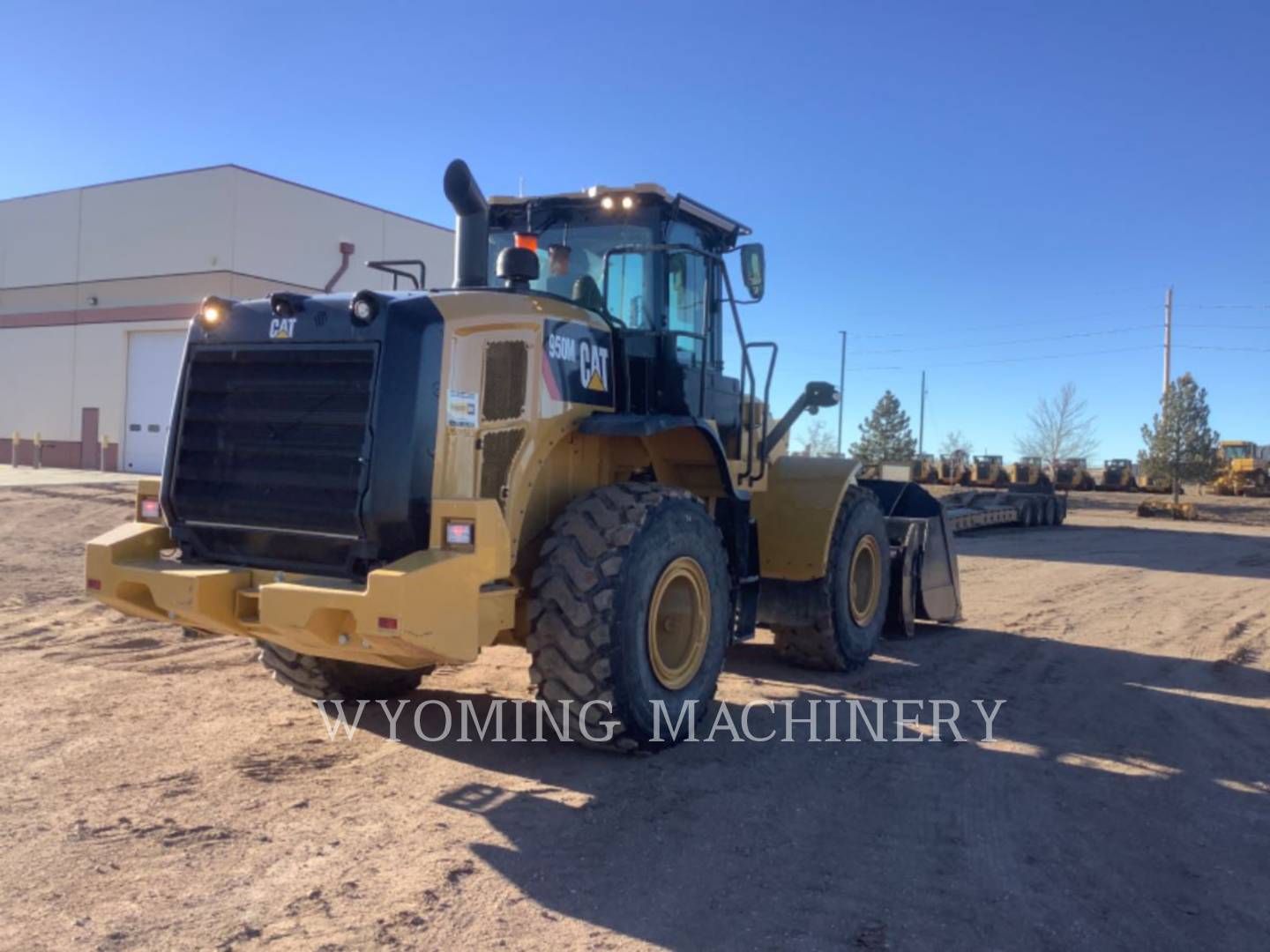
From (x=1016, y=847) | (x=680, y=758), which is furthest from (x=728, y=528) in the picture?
(x=1016, y=847)

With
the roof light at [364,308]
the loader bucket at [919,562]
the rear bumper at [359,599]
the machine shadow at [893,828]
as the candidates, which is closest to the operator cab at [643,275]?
the roof light at [364,308]

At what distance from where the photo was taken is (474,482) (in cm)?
493

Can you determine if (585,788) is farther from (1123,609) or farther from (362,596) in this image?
(1123,609)

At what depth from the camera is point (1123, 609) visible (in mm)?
11836

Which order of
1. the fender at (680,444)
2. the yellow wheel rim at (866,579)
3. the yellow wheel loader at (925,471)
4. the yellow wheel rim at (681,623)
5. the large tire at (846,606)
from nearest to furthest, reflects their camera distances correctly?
1. the fender at (680,444)
2. the yellow wheel rim at (681,623)
3. the large tire at (846,606)
4. the yellow wheel rim at (866,579)
5. the yellow wheel loader at (925,471)

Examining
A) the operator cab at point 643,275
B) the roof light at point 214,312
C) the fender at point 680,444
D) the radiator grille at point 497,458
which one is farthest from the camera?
the operator cab at point 643,275

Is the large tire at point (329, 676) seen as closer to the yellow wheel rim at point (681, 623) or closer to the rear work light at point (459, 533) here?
the yellow wheel rim at point (681, 623)

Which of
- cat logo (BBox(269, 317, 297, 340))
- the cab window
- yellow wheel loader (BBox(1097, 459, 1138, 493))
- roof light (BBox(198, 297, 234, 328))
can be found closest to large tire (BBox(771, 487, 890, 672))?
the cab window

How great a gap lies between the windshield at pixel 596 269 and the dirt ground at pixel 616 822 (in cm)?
266

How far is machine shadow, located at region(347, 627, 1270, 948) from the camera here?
3.68 meters

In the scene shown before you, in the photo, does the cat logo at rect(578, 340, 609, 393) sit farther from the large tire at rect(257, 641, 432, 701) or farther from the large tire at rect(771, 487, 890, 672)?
the large tire at rect(771, 487, 890, 672)

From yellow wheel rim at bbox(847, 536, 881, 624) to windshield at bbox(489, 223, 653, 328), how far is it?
3.13 m

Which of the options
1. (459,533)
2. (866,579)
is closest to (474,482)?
(459,533)

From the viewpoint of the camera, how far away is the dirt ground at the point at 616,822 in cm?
358
